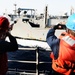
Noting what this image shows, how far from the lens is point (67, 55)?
10.1ft

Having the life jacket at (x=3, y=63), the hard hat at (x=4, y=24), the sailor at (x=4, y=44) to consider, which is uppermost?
the hard hat at (x=4, y=24)

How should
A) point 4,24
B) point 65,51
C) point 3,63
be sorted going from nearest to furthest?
point 65,51, point 4,24, point 3,63

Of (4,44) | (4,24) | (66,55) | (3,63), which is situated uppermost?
(4,24)

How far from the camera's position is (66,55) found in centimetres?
308

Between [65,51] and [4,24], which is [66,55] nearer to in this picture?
[65,51]

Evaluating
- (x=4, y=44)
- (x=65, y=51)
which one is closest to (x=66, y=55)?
(x=65, y=51)

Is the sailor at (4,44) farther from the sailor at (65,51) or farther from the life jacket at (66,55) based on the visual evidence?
the life jacket at (66,55)

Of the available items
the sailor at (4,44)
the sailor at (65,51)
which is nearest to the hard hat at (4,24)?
the sailor at (4,44)

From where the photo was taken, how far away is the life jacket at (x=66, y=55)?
3.07m

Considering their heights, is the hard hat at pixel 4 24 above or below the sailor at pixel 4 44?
above

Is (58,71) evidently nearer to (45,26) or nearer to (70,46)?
(70,46)

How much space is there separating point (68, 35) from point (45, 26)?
35.8 m

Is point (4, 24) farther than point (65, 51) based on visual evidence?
Yes

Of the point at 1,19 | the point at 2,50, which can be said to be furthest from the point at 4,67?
the point at 1,19
